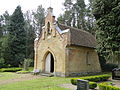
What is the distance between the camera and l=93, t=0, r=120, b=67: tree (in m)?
14.6

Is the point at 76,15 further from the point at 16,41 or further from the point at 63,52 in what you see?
the point at 63,52

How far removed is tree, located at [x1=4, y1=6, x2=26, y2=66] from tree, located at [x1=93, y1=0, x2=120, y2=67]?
27.9 m

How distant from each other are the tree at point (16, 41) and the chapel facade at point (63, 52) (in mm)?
15217

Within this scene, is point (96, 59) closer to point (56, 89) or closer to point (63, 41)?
point (63, 41)

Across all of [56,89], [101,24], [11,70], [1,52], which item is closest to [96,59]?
[101,24]

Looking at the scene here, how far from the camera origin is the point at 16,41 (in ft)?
132

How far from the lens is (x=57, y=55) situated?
21.3 meters

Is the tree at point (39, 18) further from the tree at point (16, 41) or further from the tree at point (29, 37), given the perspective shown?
the tree at point (16, 41)

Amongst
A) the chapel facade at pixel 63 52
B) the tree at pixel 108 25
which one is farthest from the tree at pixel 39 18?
the tree at pixel 108 25

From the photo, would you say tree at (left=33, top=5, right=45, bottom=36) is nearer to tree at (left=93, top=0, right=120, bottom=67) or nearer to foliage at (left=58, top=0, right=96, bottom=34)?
foliage at (left=58, top=0, right=96, bottom=34)

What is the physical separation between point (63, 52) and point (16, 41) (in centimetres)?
2438

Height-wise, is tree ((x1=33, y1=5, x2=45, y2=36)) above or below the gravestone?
above

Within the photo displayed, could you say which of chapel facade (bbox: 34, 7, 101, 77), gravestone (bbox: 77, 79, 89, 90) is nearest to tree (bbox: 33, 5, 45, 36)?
chapel facade (bbox: 34, 7, 101, 77)

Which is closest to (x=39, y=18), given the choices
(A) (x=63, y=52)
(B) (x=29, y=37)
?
(B) (x=29, y=37)
